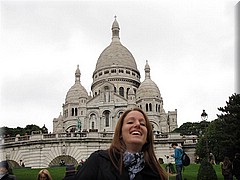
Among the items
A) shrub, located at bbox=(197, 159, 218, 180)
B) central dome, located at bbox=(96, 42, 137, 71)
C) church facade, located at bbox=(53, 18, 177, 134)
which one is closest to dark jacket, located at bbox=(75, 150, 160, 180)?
shrub, located at bbox=(197, 159, 218, 180)

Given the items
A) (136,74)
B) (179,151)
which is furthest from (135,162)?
(136,74)

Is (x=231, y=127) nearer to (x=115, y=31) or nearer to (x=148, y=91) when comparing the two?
(x=148, y=91)

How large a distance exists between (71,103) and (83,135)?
3480 cm

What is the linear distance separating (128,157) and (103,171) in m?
0.21


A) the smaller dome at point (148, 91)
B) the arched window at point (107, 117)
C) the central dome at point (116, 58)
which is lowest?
the arched window at point (107, 117)

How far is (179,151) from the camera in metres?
10.7

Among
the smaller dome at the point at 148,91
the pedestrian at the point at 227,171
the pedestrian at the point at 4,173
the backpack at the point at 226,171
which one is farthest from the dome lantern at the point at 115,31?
the pedestrian at the point at 4,173

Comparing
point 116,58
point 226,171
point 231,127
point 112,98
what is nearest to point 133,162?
point 226,171

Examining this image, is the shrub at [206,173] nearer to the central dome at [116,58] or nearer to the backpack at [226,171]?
the backpack at [226,171]

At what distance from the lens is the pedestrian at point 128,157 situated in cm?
272

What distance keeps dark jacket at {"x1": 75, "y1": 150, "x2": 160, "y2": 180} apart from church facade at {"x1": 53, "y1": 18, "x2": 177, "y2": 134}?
174ft

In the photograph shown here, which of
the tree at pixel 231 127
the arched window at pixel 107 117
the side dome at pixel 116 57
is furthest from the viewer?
the side dome at pixel 116 57

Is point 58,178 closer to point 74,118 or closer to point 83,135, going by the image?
point 83,135

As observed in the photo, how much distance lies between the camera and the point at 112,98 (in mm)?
63844
